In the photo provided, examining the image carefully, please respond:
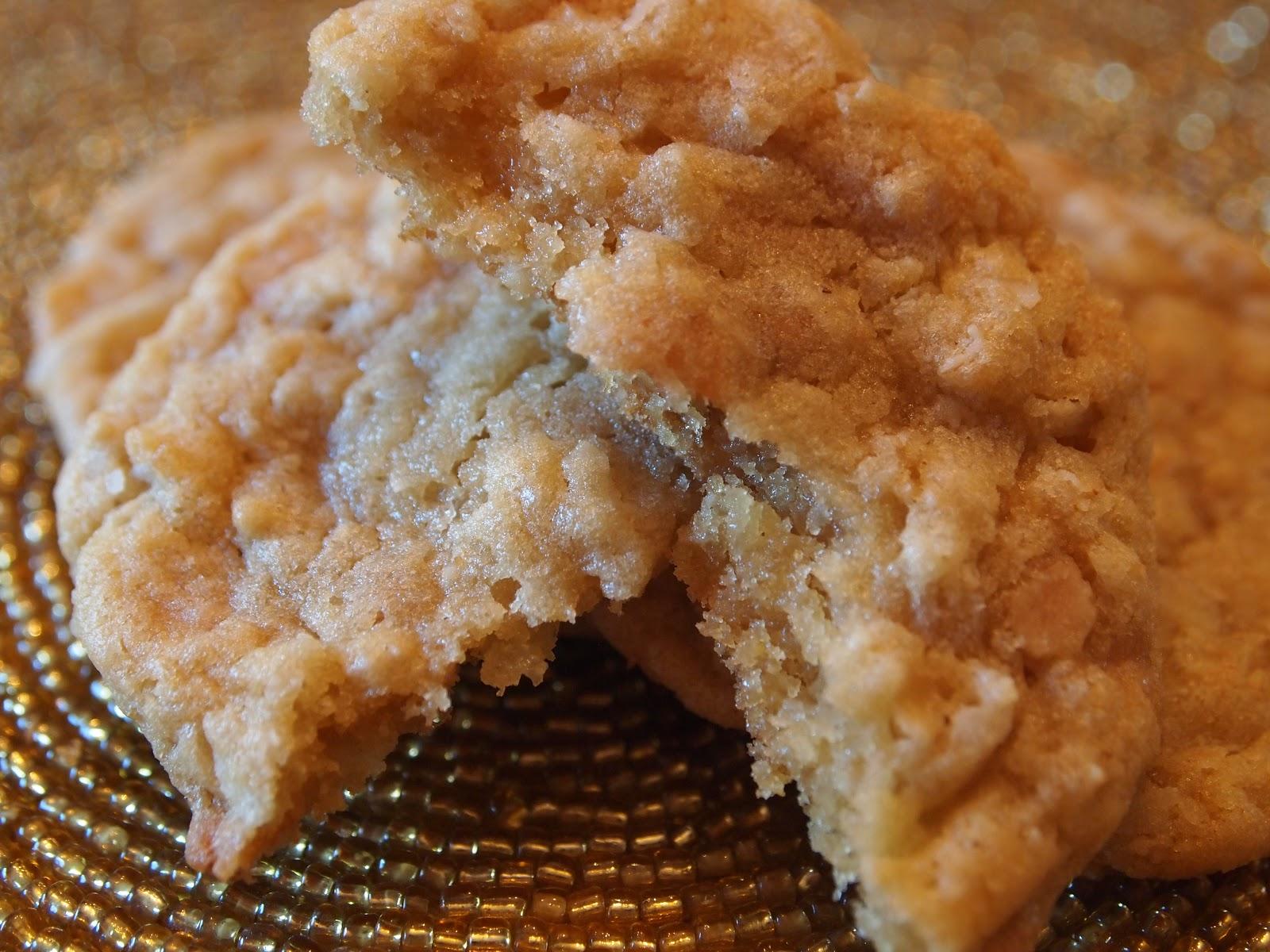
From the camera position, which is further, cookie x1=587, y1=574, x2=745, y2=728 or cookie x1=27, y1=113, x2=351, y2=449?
cookie x1=27, y1=113, x2=351, y2=449

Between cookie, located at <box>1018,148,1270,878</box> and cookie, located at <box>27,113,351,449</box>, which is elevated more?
cookie, located at <box>27,113,351,449</box>

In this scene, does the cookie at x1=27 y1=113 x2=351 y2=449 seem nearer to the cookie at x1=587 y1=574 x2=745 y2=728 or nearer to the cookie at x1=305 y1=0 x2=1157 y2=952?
the cookie at x1=305 y1=0 x2=1157 y2=952

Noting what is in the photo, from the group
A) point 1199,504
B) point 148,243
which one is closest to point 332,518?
point 148,243

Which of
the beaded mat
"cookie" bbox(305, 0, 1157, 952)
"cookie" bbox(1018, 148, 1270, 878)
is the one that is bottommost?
"cookie" bbox(1018, 148, 1270, 878)

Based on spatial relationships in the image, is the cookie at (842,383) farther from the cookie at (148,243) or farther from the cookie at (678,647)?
the cookie at (148,243)

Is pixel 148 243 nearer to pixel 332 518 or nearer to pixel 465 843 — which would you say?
pixel 332 518

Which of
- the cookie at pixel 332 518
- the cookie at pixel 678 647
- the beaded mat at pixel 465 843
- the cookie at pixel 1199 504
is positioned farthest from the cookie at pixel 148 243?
the cookie at pixel 1199 504

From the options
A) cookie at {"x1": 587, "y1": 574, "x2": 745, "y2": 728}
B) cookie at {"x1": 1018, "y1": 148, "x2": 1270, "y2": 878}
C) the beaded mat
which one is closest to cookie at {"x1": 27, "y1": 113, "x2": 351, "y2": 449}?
the beaded mat
